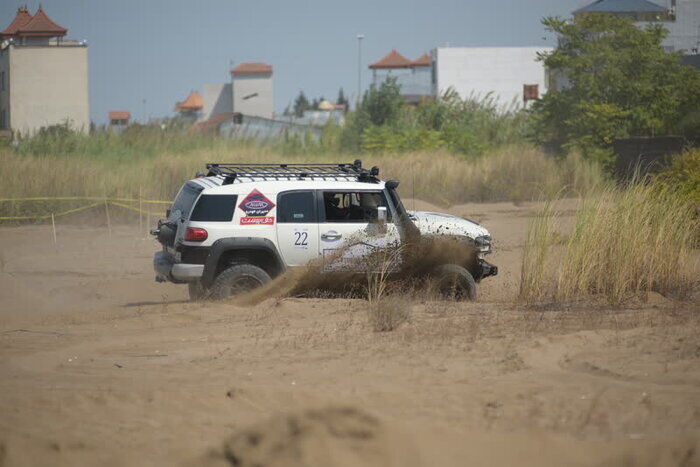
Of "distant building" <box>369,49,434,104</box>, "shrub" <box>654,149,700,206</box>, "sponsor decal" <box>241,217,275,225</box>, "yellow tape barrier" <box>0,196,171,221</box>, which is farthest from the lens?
"distant building" <box>369,49,434,104</box>

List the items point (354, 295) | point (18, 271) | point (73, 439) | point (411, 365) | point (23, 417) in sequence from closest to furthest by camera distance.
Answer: point (73, 439) → point (23, 417) → point (411, 365) → point (354, 295) → point (18, 271)

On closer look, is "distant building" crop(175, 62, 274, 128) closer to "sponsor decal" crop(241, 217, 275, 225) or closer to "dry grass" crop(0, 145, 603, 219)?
"dry grass" crop(0, 145, 603, 219)

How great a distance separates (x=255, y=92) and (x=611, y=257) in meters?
86.5

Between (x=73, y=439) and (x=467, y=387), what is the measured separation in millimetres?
2888

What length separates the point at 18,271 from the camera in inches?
627

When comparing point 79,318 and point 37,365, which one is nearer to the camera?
point 37,365

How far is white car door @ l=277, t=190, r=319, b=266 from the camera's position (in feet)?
37.1

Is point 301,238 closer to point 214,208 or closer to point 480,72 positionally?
point 214,208

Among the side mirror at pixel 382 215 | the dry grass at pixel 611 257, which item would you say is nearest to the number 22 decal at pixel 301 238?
the side mirror at pixel 382 215

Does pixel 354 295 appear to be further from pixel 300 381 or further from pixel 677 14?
pixel 677 14

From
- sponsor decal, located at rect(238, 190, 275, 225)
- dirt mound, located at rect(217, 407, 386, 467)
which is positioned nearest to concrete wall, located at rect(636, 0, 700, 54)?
sponsor decal, located at rect(238, 190, 275, 225)

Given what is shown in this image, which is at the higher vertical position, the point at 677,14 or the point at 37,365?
the point at 677,14

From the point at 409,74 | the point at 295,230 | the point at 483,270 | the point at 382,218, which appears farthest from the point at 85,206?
the point at 409,74

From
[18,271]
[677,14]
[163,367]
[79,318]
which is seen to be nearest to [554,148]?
[18,271]
